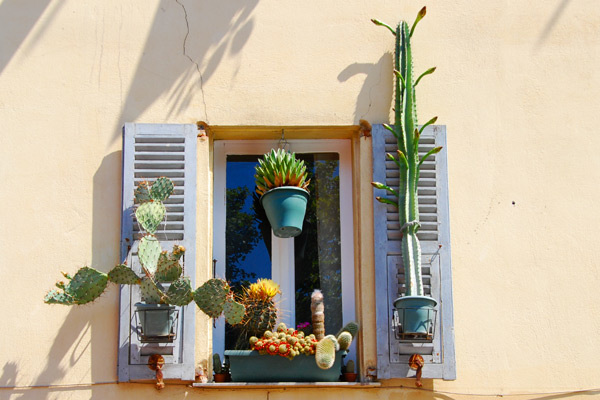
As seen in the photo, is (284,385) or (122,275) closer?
(122,275)

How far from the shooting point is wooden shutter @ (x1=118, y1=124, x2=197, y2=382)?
633 centimetres

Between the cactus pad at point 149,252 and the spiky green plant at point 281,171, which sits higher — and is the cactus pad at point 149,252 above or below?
below

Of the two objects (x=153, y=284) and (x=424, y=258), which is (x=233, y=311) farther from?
(x=424, y=258)

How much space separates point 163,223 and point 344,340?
1.28 m

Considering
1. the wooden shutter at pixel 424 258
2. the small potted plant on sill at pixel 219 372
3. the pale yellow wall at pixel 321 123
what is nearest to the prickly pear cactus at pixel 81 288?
the pale yellow wall at pixel 321 123

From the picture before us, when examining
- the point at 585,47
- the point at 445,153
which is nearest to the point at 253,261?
the point at 445,153

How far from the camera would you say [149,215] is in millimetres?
6305

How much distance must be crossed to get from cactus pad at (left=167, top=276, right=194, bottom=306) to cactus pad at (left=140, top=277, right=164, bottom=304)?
6 cm

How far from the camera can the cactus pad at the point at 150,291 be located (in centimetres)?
617

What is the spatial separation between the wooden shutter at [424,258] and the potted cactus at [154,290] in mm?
882

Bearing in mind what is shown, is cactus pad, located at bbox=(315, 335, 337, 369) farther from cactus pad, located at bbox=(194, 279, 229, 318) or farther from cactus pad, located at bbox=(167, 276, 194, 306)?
cactus pad, located at bbox=(167, 276, 194, 306)

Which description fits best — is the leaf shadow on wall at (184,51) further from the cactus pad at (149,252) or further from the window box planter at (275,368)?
the window box planter at (275,368)

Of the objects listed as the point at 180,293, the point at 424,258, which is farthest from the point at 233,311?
the point at 424,258

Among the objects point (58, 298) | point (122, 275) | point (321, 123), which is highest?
point (321, 123)
